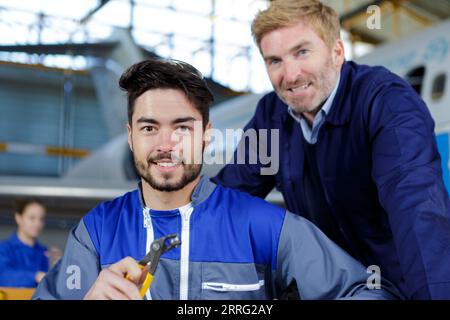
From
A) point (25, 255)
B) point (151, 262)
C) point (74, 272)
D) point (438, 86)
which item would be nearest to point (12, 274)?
point (25, 255)

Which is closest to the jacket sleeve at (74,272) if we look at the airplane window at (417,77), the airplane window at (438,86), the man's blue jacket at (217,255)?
the man's blue jacket at (217,255)

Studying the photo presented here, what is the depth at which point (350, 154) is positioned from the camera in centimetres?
102

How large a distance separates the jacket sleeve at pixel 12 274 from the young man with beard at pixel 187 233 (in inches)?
19.6

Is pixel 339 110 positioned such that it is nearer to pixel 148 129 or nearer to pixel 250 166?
pixel 250 166

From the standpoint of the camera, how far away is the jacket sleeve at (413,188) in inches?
26.9

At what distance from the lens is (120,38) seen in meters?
7.87

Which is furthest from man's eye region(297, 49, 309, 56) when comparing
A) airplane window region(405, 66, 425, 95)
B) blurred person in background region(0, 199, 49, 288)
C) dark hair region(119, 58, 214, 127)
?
airplane window region(405, 66, 425, 95)

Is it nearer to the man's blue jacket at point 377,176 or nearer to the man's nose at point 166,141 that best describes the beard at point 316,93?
the man's blue jacket at point 377,176

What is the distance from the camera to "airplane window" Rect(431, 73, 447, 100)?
3.34 metres

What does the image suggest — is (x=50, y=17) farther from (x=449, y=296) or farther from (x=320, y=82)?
(x=449, y=296)

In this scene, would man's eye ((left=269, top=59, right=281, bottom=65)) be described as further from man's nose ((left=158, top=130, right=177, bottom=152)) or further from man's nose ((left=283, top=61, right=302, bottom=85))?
man's nose ((left=158, top=130, right=177, bottom=152))

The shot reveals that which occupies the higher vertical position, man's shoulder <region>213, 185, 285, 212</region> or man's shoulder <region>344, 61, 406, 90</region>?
man's shoulder <region>344, 61, 406, 90</region>

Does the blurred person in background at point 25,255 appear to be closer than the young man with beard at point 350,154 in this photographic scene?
No
